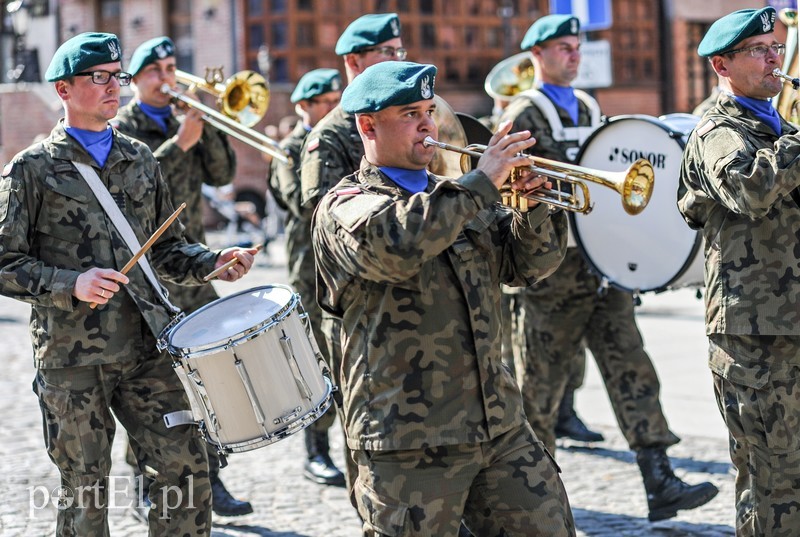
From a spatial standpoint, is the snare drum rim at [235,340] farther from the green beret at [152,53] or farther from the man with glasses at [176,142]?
the green beret at [152,53]

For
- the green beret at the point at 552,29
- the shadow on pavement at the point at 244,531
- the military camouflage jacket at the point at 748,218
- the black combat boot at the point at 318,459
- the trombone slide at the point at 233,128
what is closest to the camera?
the military camouflage jacket at the point at 748,218

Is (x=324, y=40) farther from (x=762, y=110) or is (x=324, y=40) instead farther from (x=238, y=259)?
(x=762, y=110)

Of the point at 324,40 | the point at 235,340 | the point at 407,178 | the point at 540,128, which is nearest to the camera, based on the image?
the point at 407,178

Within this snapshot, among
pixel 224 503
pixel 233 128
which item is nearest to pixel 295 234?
pixel 233 128

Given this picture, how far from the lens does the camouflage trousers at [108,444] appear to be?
14.4 ft

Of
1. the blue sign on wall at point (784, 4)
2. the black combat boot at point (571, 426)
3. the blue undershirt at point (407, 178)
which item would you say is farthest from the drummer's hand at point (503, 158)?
the blue sign on wall at point (784, 4)

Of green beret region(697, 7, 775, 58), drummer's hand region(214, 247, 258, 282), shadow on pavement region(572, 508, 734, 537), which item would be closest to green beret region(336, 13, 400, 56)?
drummer's hand region(214, 247, 258, 282)

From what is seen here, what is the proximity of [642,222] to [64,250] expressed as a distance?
8.65 ft

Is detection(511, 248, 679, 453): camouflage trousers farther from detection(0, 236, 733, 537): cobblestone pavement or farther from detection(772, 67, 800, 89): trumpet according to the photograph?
detection(772, 67, 800, 89): trumpet

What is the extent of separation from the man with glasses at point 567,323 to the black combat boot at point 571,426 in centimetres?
122

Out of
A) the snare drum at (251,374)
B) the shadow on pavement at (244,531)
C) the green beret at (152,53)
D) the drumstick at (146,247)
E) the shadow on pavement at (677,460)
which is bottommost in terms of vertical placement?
the shadow on pavement at (677,460)

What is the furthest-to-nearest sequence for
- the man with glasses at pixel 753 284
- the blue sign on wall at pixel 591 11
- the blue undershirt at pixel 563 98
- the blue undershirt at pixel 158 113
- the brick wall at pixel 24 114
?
1. the brick wall at pixel 24 114
2. the blue sign on wall at pixel 591 11
3. the blue undershirt at pixel 158 113
4. the blue undershirt at pixel 563 98
5. the man with glasses at pixel 753 284

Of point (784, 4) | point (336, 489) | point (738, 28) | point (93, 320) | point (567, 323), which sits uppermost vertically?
point (784, 4)

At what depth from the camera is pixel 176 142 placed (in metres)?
6.12
